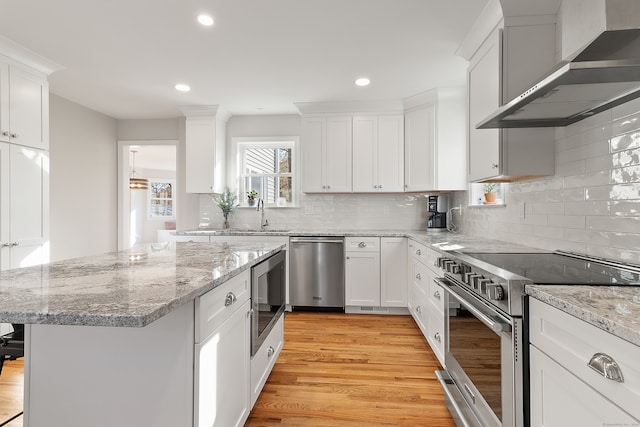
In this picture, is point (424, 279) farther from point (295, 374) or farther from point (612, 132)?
point (612, 132)

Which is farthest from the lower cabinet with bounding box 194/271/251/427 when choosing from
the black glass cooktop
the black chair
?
the black glass cooktop

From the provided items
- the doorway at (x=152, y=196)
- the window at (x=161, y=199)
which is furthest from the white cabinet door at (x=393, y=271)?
the window at (x=161, y=199)

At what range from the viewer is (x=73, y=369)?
1.09m

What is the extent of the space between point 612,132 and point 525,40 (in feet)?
2.81

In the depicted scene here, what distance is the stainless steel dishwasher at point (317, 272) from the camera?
3.82 m

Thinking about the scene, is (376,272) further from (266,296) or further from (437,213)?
(266,296)

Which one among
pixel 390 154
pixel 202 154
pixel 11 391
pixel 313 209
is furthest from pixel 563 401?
pixel 202 154

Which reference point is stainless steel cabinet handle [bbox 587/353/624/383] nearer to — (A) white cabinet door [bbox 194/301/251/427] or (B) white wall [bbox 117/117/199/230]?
(A) white cabinet door [bbox 194/301/251/427]

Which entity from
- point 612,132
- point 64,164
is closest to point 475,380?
point 612,132

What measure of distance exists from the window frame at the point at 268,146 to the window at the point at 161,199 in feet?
17.4

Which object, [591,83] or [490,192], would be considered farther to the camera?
[490,192]

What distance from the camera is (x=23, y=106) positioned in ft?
9.62

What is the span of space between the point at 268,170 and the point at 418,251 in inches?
98.2

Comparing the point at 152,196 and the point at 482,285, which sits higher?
the point at 152,196
